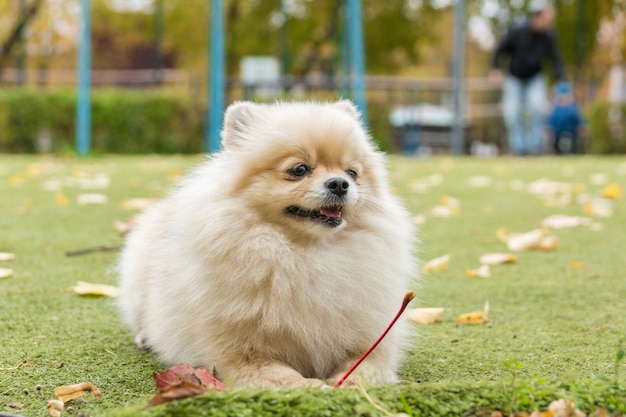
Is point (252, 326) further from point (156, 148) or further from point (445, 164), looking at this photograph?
point (156, 148)

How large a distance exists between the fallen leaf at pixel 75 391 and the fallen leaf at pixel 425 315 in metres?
1.40

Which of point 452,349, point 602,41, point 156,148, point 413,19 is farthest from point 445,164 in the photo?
point 602,41

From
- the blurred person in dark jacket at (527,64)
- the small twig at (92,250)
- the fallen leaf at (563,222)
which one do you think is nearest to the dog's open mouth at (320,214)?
the small twig at (92,250)

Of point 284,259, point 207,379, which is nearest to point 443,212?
point 284,259

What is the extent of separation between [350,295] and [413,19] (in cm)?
2431

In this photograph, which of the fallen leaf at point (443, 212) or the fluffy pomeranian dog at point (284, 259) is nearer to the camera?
the fluffy pomeranian dog at point (284, 259)

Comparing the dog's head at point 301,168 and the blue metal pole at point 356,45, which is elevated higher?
the blue metal pole at point 356,45

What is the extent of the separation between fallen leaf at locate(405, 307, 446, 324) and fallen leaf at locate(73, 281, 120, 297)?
1280 millimetres

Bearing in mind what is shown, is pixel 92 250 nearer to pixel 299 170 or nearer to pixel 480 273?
pixel 480 273

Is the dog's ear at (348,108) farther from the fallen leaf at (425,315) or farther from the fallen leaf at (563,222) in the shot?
the fallen leaf at (563,222)

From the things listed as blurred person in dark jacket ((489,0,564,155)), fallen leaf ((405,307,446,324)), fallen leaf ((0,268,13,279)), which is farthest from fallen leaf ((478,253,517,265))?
blurred person in dark jacket ((489,0,564,155))

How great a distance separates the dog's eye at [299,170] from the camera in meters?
2.48

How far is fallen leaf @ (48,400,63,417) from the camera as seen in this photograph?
2.01 metres

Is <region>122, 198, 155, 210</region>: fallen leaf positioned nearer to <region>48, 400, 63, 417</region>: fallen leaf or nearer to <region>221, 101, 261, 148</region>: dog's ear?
<region>221, 101, 261, 148</region>: dog's ear
